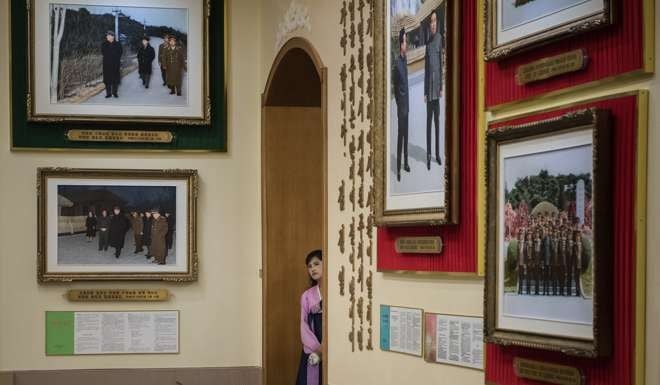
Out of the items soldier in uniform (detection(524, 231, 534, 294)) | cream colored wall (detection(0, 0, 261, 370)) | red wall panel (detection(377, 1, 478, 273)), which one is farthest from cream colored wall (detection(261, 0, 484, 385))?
cream colored wall (detection(0, 0, 261, 370))

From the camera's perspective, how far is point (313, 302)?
1266 cm

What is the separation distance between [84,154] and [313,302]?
3.41 meters

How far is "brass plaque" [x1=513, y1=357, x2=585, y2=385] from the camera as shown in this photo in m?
5.98

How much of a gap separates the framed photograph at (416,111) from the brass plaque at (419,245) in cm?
14

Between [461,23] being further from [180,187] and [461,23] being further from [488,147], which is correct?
[180,187]

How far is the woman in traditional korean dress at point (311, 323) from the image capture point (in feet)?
41.1

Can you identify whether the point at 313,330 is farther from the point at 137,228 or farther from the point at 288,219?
the point at 137,228

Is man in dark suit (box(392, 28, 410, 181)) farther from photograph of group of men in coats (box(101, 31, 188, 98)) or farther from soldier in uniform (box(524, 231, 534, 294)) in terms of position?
photograph of group of men in coats (box(101, 31, 188, 98))

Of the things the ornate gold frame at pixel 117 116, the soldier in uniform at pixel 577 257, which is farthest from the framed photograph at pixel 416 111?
the ornate gold frame at pixel 117 116

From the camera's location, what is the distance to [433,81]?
7898 millimetres

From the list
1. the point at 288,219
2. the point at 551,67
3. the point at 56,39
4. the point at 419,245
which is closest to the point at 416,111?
the point at 419,245

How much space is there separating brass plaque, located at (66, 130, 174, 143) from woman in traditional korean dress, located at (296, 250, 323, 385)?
7.95 feet

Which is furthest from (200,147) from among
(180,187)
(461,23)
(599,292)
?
(599,292)

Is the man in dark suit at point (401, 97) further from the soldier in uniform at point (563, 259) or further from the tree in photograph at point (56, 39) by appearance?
the tree in photograph at point (56, 39)
